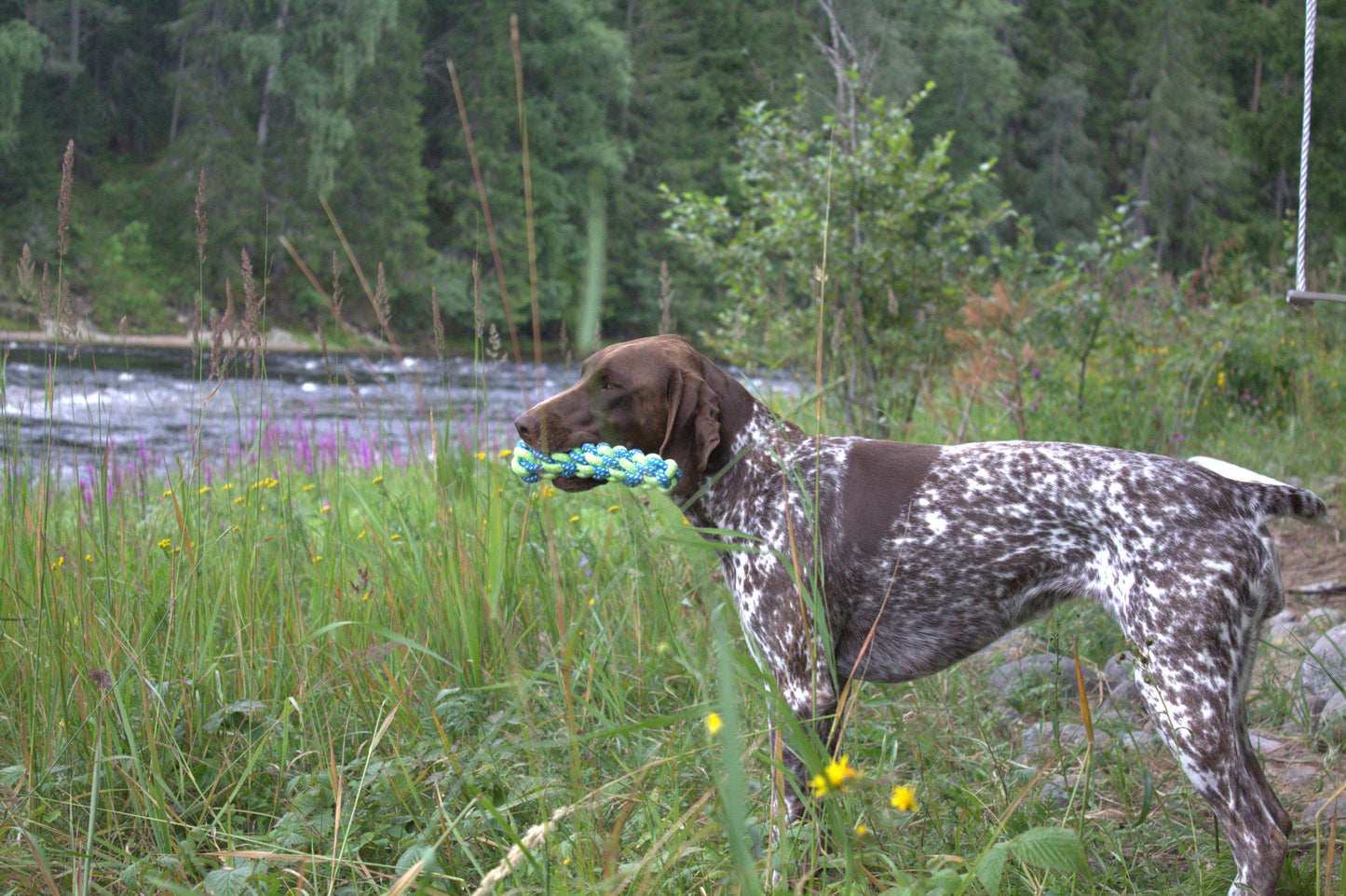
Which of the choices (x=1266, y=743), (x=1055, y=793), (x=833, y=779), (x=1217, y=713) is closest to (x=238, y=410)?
(x=833, y=779)

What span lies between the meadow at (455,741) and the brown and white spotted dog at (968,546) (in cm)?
17

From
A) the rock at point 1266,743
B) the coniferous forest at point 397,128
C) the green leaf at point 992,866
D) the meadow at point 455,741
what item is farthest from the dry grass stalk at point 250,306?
the coniferous forest at point 397,128

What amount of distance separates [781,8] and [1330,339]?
2821cm

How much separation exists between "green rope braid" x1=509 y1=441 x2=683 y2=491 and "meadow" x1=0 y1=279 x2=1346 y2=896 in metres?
0.12

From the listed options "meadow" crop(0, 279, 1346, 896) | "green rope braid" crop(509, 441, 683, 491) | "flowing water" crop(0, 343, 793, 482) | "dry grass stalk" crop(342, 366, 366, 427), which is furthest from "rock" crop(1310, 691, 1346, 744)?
"dry grass stalk" crop(342, 366, 366, 427)

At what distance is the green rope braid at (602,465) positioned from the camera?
91.4 inches

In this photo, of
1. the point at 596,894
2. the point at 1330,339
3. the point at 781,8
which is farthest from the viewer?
the point at 781,8

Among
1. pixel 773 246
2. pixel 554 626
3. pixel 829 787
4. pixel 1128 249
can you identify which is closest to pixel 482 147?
pixel 773 246

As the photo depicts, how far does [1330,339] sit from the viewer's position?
833 cm

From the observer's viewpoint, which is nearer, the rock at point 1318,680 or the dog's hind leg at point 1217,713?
the dog's hind leg at point 1217,713

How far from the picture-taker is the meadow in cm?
170

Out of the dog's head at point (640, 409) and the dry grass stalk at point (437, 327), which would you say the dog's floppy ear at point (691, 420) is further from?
the dry grass stalk at point (437, 327)

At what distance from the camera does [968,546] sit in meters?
2.50

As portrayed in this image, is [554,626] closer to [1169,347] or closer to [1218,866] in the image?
[1218,866]
